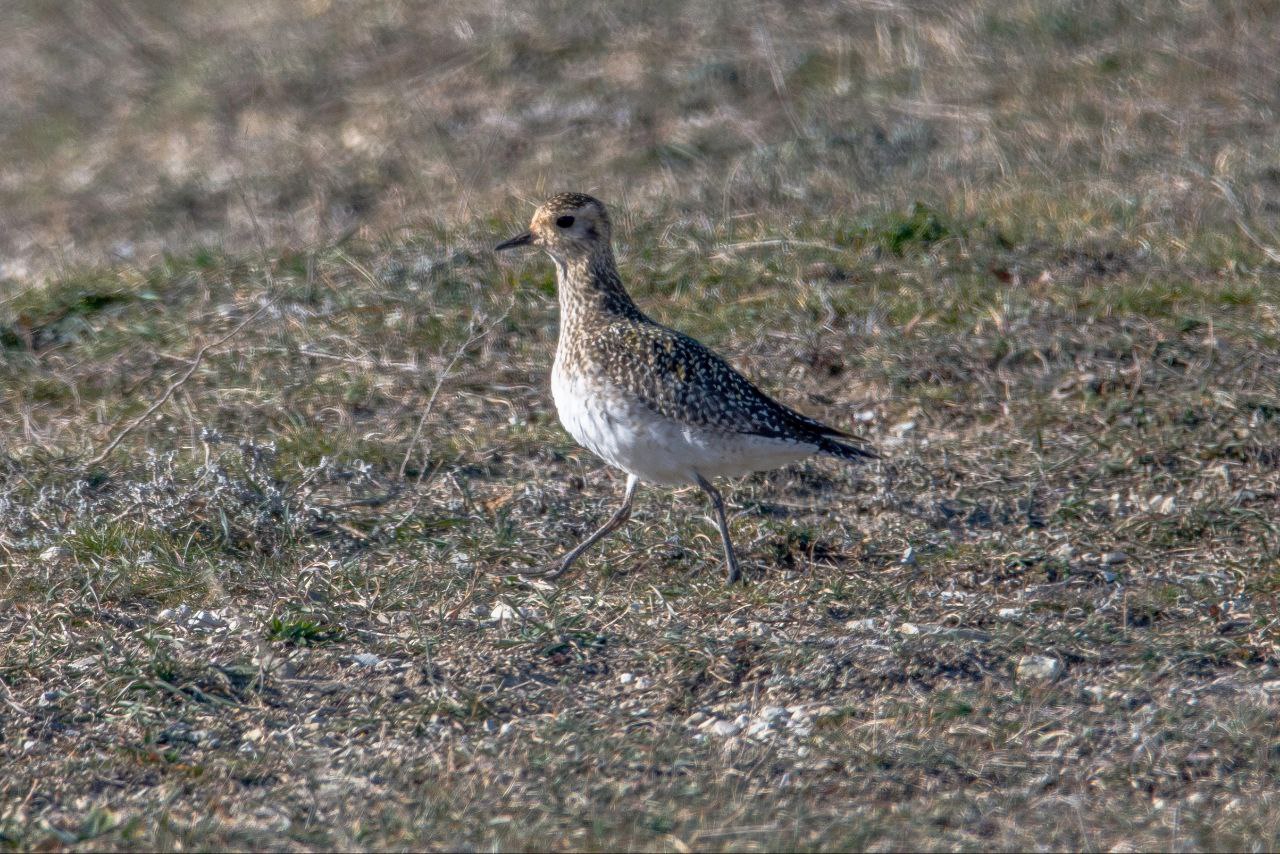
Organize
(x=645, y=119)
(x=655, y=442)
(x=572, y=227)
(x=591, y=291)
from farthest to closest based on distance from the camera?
(x=645, y=119) → (x=572, y=227) → (x=591, y=291) → (x=655, y=442)

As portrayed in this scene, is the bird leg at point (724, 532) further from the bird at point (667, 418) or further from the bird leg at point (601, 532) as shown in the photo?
the bird leg at point (601, 532)

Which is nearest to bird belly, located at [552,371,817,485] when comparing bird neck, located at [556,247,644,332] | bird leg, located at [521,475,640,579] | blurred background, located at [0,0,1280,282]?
bird leg, located at [521,475,640,579]

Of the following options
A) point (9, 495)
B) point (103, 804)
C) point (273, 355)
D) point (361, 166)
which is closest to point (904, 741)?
point (103, 804)

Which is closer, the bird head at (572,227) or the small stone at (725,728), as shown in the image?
the small stone at (725,728)

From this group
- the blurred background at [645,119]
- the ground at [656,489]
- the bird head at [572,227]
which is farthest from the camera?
the blurred background at [645,119]

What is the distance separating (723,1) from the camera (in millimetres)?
11273

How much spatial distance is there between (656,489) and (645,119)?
4271 mm

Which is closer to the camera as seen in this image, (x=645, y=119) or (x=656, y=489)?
(x=656, y=489)

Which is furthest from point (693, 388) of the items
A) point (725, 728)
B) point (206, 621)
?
point (206, 621)

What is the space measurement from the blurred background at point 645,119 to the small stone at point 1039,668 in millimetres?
3886

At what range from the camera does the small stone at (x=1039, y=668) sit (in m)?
4.59

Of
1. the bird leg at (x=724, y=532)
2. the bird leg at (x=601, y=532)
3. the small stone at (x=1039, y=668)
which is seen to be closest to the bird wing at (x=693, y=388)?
the bird leg at (x=724, y=532)

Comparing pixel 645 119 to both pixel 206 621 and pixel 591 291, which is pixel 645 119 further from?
pixel 206 621

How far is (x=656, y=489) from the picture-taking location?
6355 millimetres
